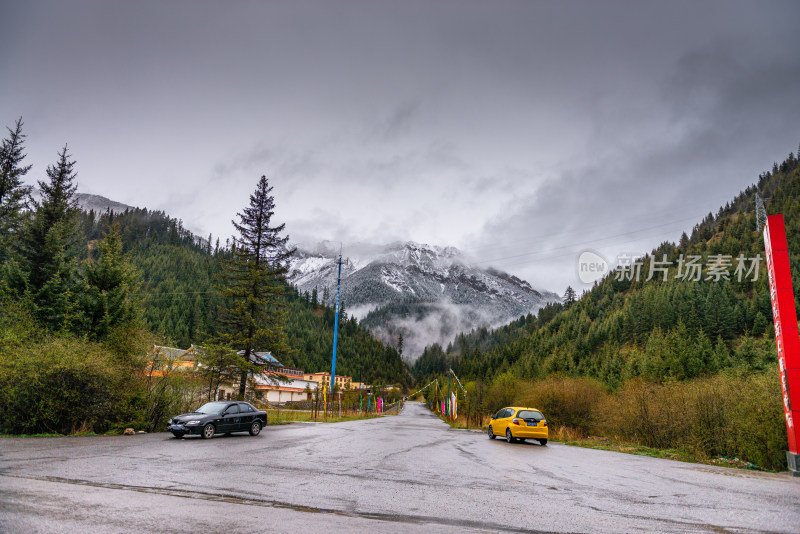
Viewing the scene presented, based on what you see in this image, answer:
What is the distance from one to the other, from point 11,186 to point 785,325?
130 ft

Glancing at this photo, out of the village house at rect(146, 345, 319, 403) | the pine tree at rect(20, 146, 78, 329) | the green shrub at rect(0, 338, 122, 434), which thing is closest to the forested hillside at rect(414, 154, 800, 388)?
the village house at rect(146, 345, 319, 403)

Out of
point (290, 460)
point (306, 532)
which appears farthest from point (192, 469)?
point (306, 532)

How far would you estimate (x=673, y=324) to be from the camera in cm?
7969

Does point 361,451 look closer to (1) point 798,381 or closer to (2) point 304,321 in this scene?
(1) point 798,381

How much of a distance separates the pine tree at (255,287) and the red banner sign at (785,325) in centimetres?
2741

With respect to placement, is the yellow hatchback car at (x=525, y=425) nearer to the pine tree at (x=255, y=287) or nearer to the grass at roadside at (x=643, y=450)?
the grass at roadside at (x=643, y=450)

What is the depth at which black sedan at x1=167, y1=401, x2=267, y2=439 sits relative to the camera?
55.7ft

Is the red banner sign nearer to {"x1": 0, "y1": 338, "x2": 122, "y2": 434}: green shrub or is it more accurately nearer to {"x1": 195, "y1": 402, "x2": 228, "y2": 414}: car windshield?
{"x1": 195, "y1": 402, "x2": 228, "y2": 414}: car windshield

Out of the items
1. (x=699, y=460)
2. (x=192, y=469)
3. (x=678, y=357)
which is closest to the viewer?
(x=192, y=469)

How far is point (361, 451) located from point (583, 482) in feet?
23.7

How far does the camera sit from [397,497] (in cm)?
711

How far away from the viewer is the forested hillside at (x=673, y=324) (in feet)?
176

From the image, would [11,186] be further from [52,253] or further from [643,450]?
[643,450]

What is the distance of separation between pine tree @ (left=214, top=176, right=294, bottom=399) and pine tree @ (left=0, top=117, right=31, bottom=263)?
13.0 meters
